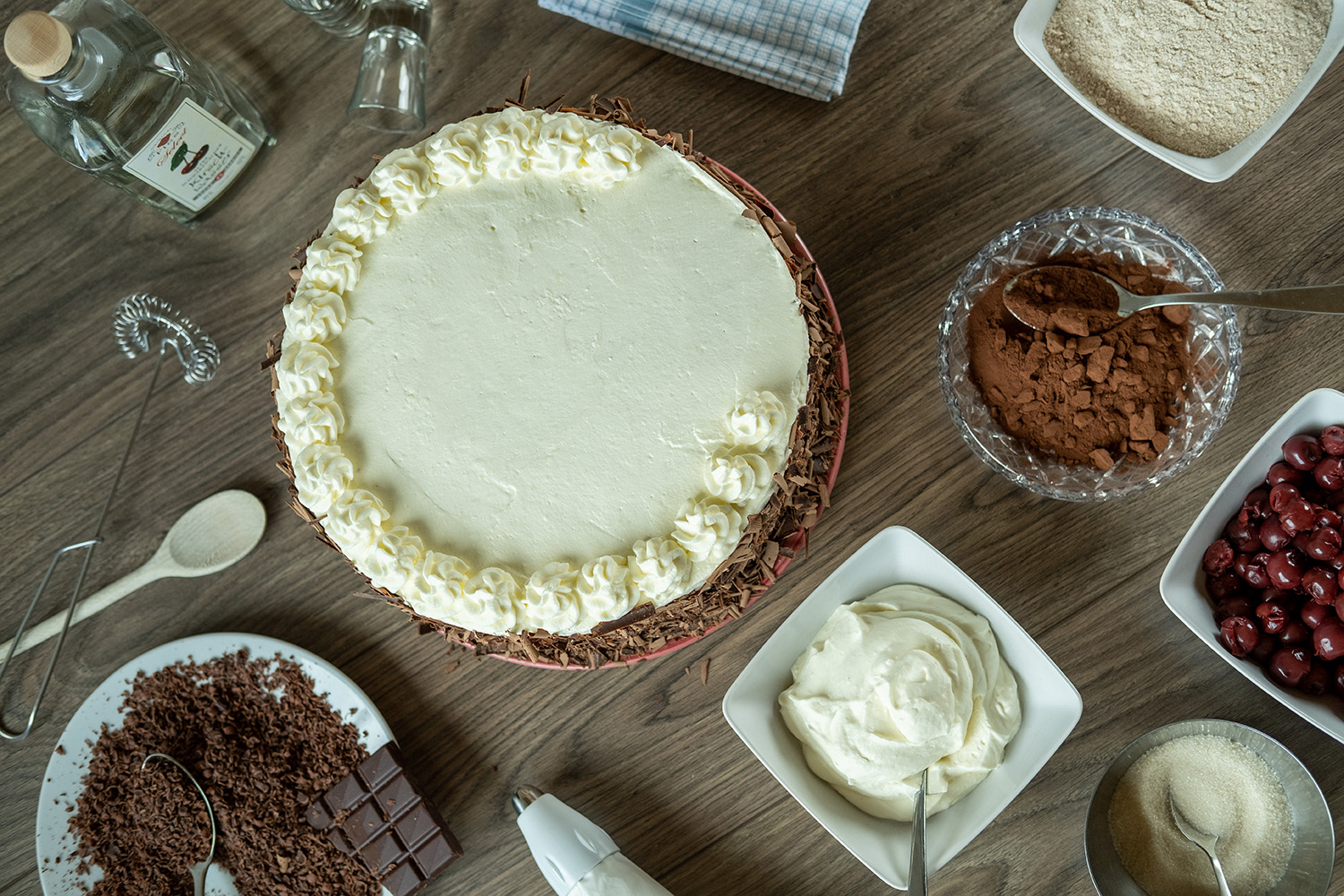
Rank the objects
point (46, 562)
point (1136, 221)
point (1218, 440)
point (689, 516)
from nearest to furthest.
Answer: point (689, 516)
point (1136, 221)
point (1218, 440)
point (46, 562)

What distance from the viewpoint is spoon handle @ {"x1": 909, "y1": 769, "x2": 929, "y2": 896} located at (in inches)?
50.4

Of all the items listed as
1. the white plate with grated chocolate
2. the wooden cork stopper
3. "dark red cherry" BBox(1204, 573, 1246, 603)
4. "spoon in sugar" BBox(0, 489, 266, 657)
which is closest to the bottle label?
the wooden cork stopper

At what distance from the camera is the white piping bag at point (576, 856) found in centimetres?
144

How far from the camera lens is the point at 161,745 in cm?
159

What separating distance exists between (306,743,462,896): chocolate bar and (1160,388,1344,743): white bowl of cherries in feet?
4.41

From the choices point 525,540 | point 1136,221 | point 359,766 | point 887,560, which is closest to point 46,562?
point 359,766

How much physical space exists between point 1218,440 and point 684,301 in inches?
40.7

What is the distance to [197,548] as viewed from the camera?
5.38 feet

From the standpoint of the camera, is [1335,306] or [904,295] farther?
[904,295]

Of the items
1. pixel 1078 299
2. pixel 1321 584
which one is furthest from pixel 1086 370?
pixel 1321 584

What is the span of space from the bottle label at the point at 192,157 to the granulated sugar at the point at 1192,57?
1520mm

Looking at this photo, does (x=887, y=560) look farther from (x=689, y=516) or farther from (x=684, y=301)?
(x=684, y=301)

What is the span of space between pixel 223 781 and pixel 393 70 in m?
1.39

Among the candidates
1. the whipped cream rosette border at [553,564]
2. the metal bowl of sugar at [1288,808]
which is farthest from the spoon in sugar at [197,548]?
the metal bowl of sugar at [1288,808]
